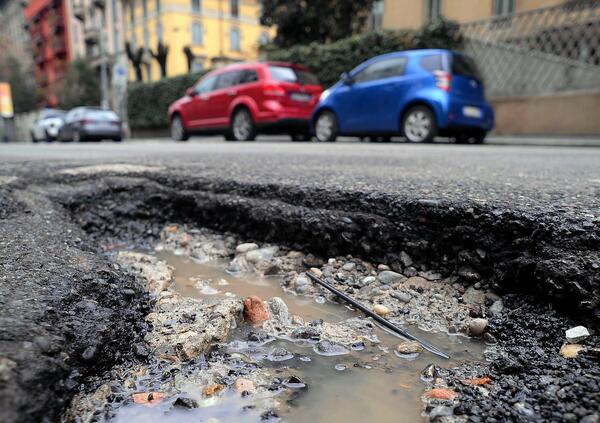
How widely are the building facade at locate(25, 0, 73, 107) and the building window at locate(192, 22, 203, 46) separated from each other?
15.1 m

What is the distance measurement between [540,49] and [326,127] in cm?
576

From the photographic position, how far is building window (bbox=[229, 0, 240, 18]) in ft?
125

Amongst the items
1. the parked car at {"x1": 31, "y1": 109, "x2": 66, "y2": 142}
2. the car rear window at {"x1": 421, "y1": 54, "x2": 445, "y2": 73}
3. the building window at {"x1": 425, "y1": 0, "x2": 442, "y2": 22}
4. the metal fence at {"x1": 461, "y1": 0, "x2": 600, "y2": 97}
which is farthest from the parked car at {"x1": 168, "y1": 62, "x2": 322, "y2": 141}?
the parked car at {"x1": 31, "y1": 109, "x2": 66, "y2": 142}

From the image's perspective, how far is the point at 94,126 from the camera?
50.2 ft

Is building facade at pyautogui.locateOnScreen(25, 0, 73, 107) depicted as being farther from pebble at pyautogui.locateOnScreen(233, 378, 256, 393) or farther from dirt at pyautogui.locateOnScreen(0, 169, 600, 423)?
pebble at pyautogui.locateOnScreen(233, 378, 256, 393)

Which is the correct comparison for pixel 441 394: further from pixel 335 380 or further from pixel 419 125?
pixel 419 125

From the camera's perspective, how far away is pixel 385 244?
6.23ft

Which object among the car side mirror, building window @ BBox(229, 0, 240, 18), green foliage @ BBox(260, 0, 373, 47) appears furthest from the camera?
building window @ BBox(229, 0, 240, 18)

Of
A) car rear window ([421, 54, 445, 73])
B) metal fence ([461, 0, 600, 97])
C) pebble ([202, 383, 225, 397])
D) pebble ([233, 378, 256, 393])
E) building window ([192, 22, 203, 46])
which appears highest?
building window ([192, 22, 203, 46])

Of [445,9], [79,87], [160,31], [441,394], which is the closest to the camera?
[441,394]

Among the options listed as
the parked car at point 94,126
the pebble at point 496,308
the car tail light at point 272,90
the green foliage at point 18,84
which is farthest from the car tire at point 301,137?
the green foliage at point 18,84

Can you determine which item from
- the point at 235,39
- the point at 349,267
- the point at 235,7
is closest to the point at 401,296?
the point at 349,267

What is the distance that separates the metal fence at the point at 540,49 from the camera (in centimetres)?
987

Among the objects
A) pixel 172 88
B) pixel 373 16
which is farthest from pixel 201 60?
pixel 373 16
